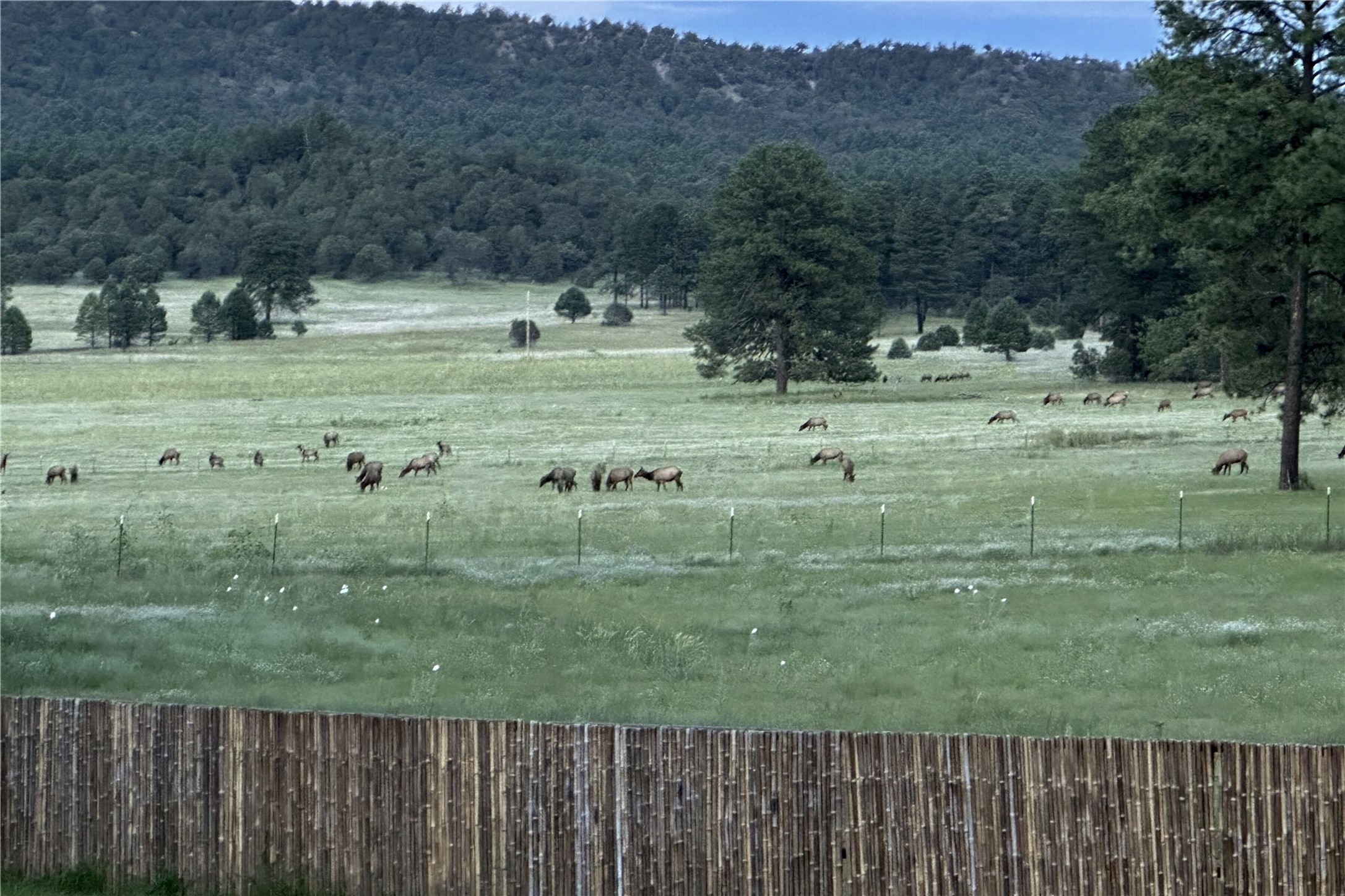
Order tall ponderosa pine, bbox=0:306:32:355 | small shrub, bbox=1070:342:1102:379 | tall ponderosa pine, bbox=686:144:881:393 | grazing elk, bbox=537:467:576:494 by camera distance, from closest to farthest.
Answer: grazing elk, bbox=537:467:576:494 → tall ponderosa pine, bbox=686:144:881:393 → small shrub, bbox=1070:342:1102:379 → tall ponderosa pine, bbox=0:306:32:355

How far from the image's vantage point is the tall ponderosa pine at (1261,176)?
3256 cm

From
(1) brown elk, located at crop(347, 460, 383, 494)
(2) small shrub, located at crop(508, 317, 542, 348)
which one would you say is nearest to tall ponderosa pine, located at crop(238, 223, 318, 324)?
(2) small shrub, located at crop(508, 317, 542, 348)

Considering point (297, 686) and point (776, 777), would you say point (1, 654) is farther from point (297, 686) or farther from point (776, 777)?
point (776, 777)

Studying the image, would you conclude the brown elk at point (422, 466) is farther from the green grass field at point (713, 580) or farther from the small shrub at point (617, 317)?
the small shrub at point (617, 317)

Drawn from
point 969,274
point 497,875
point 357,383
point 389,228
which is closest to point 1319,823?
point 497,875

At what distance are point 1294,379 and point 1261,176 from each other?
462cm

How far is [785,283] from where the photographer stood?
83125 millimetres

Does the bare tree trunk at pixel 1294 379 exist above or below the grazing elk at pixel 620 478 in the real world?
above

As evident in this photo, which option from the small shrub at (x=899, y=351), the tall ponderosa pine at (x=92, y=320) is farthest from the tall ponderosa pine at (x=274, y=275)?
the small shrub at (x=899, y=351)

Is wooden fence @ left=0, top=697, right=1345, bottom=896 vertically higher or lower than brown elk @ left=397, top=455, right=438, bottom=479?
higher

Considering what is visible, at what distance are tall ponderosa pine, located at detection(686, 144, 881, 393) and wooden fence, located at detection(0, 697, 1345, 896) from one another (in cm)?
6950

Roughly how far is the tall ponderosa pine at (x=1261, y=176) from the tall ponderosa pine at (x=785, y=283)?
43721mm

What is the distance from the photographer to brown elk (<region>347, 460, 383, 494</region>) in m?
40.1

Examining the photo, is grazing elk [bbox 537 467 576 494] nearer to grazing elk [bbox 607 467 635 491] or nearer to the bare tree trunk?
grazing elk [bbox 607 467 635 491]
